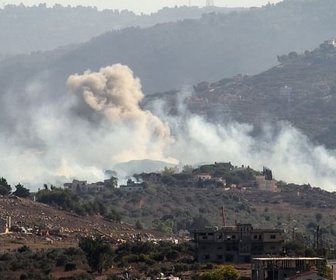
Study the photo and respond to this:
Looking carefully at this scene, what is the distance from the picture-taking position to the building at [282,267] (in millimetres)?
76875

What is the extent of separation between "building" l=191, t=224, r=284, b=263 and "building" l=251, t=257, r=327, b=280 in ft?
48.2

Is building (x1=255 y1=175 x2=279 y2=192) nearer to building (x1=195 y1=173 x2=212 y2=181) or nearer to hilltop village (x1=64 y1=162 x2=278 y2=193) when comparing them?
hilltop village (x1=64 y1=162 x2=278 y2=193)

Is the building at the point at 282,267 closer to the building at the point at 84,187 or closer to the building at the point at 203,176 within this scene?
the building at the point at 84,187

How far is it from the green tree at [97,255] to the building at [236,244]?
5.97 meters

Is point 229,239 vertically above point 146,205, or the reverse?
point 146,205

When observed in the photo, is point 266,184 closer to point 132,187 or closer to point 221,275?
point 132,187

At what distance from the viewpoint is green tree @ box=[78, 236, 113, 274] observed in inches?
3499

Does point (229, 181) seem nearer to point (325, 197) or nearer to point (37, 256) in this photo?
point (325, 197)

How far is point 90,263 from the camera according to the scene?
8994cm

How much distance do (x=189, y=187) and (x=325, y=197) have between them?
1513 cm

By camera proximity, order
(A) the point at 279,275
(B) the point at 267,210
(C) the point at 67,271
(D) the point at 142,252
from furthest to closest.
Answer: (B) the point at 267,210 < (D) the point at 142,252 < (C) the point at 67,271 < (A) the point at 279,275

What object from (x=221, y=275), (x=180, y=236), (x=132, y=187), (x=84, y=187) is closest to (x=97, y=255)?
(x=221, y=275)

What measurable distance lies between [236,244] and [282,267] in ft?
58.8

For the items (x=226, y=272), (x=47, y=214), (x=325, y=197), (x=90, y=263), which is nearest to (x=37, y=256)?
(x=90, y=263)
